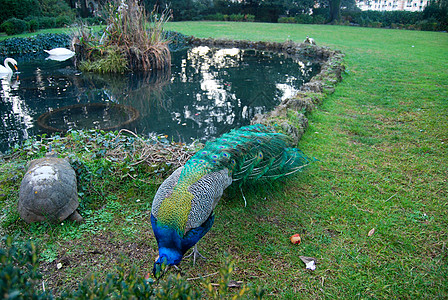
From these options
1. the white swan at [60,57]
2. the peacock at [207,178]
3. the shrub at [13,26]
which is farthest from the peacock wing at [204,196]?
the shrub at [13,26]

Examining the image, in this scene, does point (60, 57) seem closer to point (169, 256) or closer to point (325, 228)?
→ point (169, 256)

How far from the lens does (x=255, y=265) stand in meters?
2.50

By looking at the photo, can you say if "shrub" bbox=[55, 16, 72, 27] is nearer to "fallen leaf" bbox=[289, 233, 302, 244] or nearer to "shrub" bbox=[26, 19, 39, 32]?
"shrub" bbox=[26, 19, 39, 32]

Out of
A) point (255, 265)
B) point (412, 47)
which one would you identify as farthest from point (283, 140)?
point (412, 47)

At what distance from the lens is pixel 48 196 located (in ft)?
8.86

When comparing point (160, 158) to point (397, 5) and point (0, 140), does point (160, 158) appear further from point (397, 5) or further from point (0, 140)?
point (397, 5)

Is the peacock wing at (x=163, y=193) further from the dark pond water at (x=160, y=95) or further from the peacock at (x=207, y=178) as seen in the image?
the dark pond water at (x=160, y=95)

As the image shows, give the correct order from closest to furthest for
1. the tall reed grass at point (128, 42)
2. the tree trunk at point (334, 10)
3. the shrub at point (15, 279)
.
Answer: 1. the shrub at point (15, 279)
2. the tall reed grass at point (128, 42)
3. the tree trunk at point (334, 10)

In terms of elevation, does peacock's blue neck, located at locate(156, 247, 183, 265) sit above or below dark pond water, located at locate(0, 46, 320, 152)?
below

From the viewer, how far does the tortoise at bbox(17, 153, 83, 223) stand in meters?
2.70

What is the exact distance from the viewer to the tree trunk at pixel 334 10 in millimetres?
29094

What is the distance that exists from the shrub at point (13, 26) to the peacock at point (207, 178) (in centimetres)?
1704

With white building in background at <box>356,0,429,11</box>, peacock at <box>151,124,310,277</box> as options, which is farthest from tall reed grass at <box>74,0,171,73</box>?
white building in background at <box>356,0,429,11</box>

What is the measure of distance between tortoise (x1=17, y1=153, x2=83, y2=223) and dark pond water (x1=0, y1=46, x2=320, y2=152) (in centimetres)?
233
